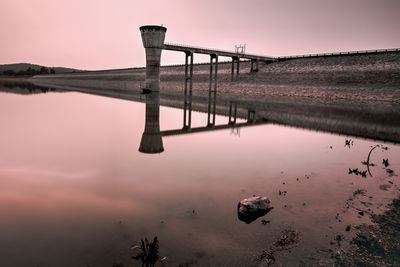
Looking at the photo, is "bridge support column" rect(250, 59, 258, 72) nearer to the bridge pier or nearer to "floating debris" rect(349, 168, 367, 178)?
the bridge pier

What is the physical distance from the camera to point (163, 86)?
318 feet

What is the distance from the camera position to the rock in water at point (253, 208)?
20.7ft

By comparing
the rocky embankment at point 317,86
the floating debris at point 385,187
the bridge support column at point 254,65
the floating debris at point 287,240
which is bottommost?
the floating debris at point 287,240

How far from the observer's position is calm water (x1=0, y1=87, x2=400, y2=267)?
4.89 m

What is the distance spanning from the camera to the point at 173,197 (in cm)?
710

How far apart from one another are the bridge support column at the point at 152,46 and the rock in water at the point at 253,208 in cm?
5170

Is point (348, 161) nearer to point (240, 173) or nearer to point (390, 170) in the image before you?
point (390, 170)

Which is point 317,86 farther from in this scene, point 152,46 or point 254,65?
point 152,46

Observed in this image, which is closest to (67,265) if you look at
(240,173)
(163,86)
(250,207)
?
(250,207)

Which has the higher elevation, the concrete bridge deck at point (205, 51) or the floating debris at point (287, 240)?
the concrete bridge deck at point (205, 51)

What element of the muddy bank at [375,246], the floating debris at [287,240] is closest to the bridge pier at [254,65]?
the muddy bank at [375,246]

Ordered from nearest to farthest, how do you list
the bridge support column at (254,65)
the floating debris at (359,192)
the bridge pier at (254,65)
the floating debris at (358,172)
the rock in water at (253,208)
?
1. the rock in water at (253,208)
2. the floating debris at (359,192)
3. the floating debris at (358,172)
4. the bridge pier at (254,65)
5. the bridge support column at (254,65)

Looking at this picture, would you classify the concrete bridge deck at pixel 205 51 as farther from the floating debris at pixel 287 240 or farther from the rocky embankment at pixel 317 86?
the floating debris at pixel 287 240

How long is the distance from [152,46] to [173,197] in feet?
169
